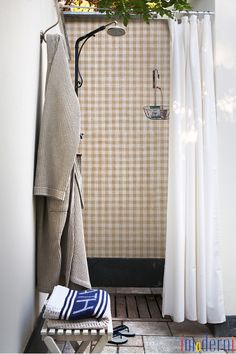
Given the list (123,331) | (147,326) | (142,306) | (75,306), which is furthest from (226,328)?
(75,306)

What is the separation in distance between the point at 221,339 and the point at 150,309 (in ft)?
2.34

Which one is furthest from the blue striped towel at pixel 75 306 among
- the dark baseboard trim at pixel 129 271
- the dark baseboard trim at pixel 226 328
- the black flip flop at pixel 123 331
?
the dark baseboard trim at pixel 129 271

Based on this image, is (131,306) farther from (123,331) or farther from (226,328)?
(226,328)

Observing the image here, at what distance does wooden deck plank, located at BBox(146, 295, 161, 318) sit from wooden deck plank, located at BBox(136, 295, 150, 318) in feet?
0.11

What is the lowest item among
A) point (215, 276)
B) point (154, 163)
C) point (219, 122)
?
point (215, 276)

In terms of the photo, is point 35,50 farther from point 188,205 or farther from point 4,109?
point 188,205

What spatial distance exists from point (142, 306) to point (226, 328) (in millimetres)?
801

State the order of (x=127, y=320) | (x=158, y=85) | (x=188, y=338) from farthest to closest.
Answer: (x=158, y=85) → (x=127, y=320) → (x=188, y=338)

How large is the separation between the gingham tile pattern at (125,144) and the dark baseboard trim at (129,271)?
69 millimetres

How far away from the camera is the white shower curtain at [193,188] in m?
2.37

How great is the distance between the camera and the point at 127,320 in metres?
2.65

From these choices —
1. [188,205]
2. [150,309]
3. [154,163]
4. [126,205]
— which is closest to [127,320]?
[150,309]

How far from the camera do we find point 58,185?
1.68 meters

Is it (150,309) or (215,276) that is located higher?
(215,276)
